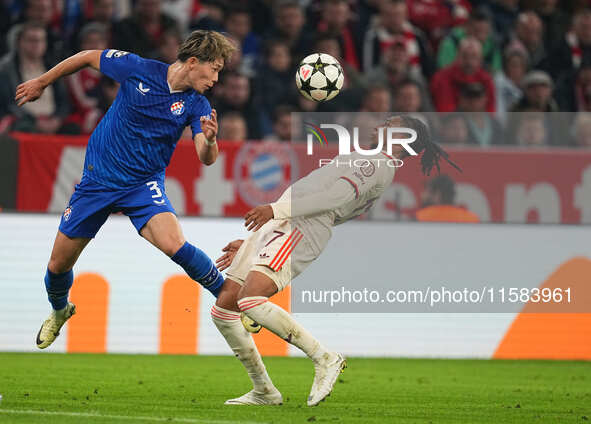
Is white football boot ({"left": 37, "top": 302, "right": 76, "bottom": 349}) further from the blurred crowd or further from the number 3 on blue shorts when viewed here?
the blurred crowd

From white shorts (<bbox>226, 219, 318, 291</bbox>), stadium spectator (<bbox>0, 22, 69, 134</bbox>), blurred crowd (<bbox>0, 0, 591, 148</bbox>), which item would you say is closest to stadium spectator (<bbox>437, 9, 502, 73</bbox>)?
blurred crowd (<bbox>0, 0, 591, 148</bbox>)

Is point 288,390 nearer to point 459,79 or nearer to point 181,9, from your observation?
point 459,79

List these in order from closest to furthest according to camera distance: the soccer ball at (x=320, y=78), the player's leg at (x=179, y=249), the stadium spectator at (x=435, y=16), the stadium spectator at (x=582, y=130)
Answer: the player's leg at (x=179, y=249), the soccer ball at (x=320, y=78), the stadium spectator at (x=582, y=130), the stadium spectator at (x=435, y=16)

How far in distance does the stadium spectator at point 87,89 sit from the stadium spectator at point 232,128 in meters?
1.45

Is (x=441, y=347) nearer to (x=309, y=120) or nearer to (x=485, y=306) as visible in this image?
(x=485, y=306)

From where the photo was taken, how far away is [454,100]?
13.3 m

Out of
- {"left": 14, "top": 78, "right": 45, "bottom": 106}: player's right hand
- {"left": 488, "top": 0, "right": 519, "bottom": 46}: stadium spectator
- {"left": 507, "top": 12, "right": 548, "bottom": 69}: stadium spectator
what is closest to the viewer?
{"left": 14, "top": 78, "right": 45, "bottom": 106}: player's right hand

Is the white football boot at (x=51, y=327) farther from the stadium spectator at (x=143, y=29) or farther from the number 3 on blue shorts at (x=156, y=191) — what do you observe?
the stadium spectator at (x=143, y=29)

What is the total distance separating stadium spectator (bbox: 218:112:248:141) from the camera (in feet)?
39.3

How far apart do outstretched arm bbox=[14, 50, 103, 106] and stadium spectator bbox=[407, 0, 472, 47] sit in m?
8.47

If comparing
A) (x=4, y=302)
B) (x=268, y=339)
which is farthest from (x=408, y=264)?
(x=4, y=302)

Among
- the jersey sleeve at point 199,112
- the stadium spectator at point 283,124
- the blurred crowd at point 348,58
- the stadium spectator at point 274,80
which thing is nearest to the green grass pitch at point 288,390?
the jersey sleeve at point 199,112

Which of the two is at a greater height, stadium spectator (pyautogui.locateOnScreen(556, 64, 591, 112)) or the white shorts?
stadium spectator (pyautogui.locateOnScreen(556, 64, 591, 112))

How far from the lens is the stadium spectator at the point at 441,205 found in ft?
34.9
